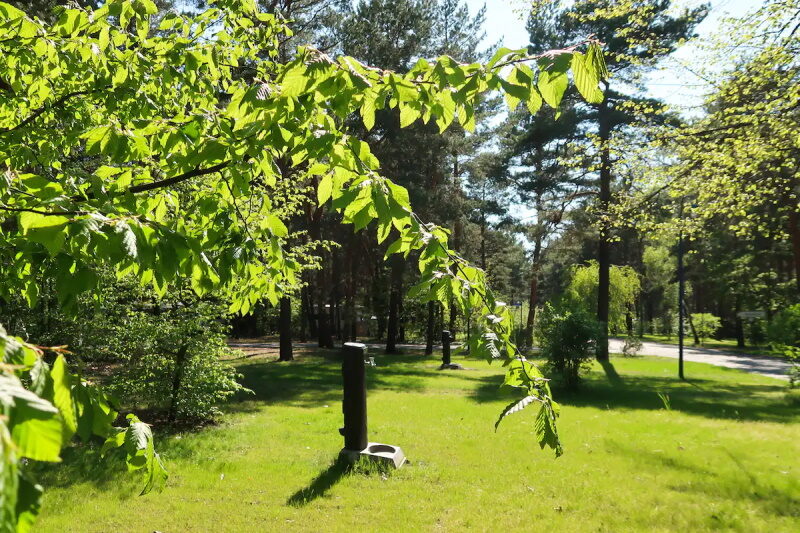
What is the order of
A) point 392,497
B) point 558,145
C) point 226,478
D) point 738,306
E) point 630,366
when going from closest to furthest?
point 392,497, point 226,478, point 630,366, point 558,145, point 738,306

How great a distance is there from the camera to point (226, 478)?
6.22 meters

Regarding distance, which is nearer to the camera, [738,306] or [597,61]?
[597,61]

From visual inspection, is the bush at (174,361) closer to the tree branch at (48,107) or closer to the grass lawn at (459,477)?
the grass lawn at (459,477)

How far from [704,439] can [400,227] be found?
875 cm

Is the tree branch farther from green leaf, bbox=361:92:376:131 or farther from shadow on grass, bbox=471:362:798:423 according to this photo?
shadow on grass, bbox=471:362:798:423

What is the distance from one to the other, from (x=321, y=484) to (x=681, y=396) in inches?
470

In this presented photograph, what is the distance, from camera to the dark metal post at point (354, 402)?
7074mm

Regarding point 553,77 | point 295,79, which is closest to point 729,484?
point 553,77

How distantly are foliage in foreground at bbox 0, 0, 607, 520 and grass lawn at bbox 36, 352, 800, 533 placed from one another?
3.20m

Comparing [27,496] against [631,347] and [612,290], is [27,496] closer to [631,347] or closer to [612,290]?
[631,347]

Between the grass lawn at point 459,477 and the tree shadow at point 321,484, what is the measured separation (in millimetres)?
26

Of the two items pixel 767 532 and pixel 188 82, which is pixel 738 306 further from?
pixel 188 82

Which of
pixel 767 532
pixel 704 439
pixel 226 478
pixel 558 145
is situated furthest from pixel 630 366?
pixel 226 478

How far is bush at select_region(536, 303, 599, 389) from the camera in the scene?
1360 cm
